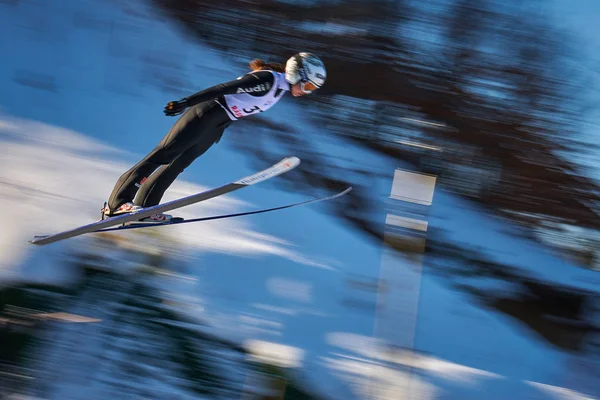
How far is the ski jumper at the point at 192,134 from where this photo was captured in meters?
2.47

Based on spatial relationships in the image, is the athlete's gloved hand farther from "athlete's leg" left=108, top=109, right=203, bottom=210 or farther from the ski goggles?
the ski goggles

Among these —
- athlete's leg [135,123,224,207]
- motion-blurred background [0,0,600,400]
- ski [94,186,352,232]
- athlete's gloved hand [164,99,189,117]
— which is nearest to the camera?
athlete's gloved hand [164,99,189,117]

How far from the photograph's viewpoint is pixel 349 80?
3.33 meters

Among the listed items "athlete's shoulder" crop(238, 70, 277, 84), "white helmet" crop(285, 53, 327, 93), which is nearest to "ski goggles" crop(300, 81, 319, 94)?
"white helmet" crop(285, 53, 327, 93)

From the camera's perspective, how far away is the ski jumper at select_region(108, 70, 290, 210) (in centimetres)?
247

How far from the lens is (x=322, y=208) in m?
3.19

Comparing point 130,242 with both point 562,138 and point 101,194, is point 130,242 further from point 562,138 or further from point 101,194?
point 562,138

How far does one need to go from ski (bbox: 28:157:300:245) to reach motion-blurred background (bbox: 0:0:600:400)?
0.28 metres

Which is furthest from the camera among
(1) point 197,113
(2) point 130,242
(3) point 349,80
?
(3) point 349,80

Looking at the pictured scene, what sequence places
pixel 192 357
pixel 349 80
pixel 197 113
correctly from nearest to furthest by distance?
pixel 197 113, pixel 192 357, pixel 349 80

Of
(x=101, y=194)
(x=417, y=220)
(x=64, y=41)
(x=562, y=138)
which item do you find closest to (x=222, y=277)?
(x=101, y=194)

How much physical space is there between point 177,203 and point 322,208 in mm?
912

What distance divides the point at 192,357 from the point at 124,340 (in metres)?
0.39

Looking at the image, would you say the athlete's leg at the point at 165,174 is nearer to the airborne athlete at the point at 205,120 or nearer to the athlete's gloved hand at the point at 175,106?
the airborne athlete at the point at 205,120
